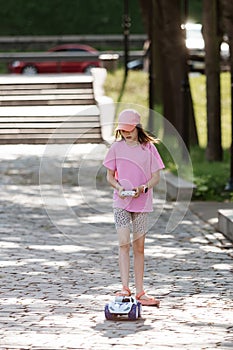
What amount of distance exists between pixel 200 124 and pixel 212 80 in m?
10.4

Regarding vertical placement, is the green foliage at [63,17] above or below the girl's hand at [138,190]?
below

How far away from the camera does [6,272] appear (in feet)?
39.4

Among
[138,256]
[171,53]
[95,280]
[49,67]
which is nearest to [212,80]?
[171,53]

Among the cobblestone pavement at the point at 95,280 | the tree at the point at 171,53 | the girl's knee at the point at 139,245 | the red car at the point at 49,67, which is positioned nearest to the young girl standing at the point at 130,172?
the girl's knee at the point at 139,245

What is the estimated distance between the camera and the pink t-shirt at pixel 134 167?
32.6 ft

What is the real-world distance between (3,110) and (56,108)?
47.9 inches

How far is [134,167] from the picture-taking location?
9.95 meters

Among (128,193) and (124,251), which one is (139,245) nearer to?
(124,251)

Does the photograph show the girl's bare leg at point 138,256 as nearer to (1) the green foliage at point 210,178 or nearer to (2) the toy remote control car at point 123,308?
(2) the toy remote control car at point 123,308

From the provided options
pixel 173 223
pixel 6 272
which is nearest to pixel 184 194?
pixel 173 223

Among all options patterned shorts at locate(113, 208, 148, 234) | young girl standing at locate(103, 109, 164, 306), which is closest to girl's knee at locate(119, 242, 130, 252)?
young girl standing at locate(103, 109, 164, 306)

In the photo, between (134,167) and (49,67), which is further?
(49,67)

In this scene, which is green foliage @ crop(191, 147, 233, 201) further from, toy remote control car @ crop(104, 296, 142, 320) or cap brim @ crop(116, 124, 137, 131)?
toy remote control car @ crop(104, 296, 142, 320)

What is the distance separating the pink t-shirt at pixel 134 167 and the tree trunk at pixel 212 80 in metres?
12.3
